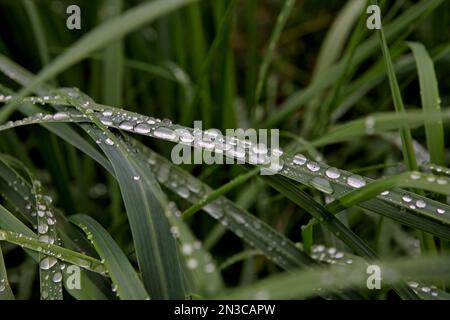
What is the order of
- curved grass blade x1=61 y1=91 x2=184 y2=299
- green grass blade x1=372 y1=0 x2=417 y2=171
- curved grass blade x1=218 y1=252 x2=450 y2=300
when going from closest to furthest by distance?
curved grass blade x1=218 y1=252 x2=450 y2=300 → curved grass blade x1=61 y1=91 x2=184 y2=299 → green grass blade x1=372 y1=0 x2=417 y2=171

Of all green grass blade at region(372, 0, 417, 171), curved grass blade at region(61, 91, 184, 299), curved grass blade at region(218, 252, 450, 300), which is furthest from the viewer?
green grass blade at region(372, 0, 417, 171)

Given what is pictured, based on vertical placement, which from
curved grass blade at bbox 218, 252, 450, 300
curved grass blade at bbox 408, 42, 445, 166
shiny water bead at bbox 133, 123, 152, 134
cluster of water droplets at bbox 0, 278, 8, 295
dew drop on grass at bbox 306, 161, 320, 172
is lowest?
curved grass blade at bbox 218, 252, 450, 300

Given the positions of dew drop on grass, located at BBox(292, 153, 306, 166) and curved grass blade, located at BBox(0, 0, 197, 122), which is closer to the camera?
curved grass blade, located at BBox(0, 0, 197, 122)

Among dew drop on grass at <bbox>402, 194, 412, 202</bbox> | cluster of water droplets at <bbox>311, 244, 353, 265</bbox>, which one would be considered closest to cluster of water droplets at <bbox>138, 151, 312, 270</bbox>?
cluster of water droplets at <bbox>311, 244, 353, 265</bbox>

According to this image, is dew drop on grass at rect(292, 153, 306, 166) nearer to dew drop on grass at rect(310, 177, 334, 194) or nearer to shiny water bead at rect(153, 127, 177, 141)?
dew drop on grass at rect(310, 177, 334, 194)

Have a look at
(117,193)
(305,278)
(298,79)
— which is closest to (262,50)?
(298,79)

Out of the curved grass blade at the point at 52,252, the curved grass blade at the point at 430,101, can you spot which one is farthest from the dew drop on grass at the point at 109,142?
the curved grass blade at the point at 430,101

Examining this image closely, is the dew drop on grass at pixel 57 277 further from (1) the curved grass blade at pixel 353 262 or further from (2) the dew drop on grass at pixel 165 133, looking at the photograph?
(1) the curved grass blade at pixel 353 262

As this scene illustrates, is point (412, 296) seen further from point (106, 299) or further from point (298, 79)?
point (298, 79)
